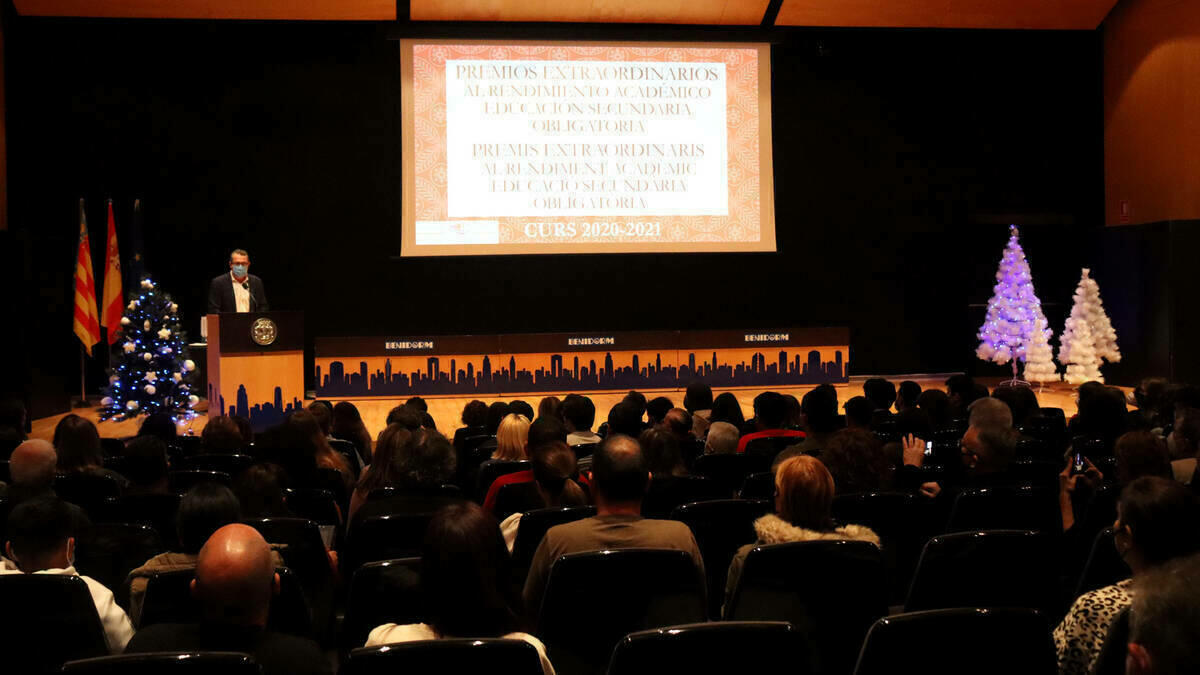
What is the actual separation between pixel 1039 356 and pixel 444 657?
41.1 ft

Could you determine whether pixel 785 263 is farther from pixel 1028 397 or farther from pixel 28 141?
pixel 28 141

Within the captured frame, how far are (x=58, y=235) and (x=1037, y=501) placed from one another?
11.4 m

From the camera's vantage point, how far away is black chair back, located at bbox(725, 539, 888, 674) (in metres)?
2.60

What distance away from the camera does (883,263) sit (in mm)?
13695

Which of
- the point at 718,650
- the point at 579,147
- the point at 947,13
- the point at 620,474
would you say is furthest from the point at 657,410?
the point at 947,13

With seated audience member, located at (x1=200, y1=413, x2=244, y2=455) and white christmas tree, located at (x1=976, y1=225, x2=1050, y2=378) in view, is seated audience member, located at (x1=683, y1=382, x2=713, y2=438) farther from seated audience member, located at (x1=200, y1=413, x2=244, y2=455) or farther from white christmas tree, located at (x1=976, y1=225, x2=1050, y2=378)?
white christmas tree, located at (x1=976, y1=225, x2=1050, y2=378)

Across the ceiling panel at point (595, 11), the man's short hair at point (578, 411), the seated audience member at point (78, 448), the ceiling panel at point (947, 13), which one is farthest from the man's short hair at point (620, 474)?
the ceiling panel at point (947, 13)

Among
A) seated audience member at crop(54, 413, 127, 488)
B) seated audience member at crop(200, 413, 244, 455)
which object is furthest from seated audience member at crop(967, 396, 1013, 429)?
seated audience member at crop(54, 413, 127, 488)

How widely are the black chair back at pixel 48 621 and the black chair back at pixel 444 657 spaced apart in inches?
38.1

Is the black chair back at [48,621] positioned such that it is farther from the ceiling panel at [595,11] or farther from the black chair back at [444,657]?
the ceiling panel at [595,11]

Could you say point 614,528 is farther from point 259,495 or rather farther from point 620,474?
point 259,495

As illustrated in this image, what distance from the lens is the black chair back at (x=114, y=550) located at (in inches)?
127

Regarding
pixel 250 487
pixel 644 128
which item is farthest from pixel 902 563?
pixel 644 128

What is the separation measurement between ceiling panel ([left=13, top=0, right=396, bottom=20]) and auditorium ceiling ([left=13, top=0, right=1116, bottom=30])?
0.01m
